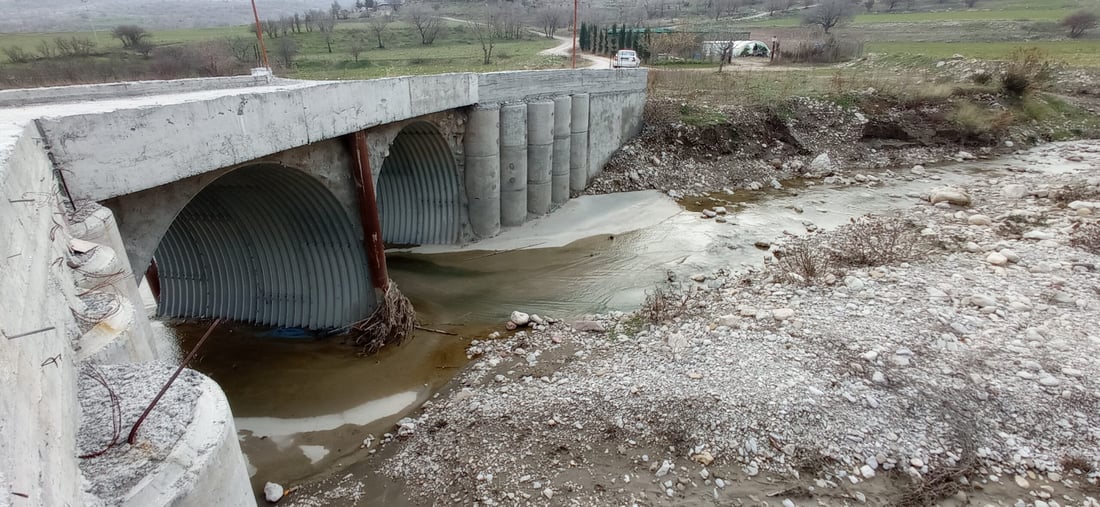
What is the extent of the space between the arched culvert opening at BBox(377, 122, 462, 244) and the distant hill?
27.4 metres

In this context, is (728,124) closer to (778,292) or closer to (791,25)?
(778,292)

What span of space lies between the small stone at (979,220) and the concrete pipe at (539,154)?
11719 millimetres

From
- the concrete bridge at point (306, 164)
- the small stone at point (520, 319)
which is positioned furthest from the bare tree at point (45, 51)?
the small stone at point (520, 319)

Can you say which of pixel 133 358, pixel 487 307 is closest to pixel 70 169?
pixel 133 358

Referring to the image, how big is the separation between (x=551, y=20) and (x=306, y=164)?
66367 millimetres

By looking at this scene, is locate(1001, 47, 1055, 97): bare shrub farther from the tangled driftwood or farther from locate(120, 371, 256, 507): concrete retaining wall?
locate(120, 371, 256, 507): concrete retaining wall

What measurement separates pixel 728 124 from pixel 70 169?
21.4 metres

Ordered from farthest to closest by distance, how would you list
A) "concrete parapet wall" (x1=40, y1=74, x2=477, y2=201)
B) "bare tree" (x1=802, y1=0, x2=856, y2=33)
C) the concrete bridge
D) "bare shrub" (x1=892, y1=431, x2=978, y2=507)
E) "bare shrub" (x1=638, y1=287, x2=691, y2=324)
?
"bare tree" (x1=802, y1=0, x2=856, y2=33), "bare shrub" (x1=638, y1=287, x2=691, y2=324), the concrete bridge, "bare shrub" (x1=892, y1=431, x2=978, y2=507), "concrete parapet wall" (x1=40, y1=74, x2=477, y2=201)

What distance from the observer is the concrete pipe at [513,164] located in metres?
15.2

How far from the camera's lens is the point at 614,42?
44.2 meters

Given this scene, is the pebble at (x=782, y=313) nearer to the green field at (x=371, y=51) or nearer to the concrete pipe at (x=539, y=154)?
the concrete pipe at (x=539, y=154)

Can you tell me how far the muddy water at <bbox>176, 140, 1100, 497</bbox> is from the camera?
28.9 ft

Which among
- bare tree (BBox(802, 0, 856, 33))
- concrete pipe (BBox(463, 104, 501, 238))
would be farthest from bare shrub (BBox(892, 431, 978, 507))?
bare tree (BBox(802, 0, 856, 33))

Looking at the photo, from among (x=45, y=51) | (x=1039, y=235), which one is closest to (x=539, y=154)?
(x=1039, y=235)
